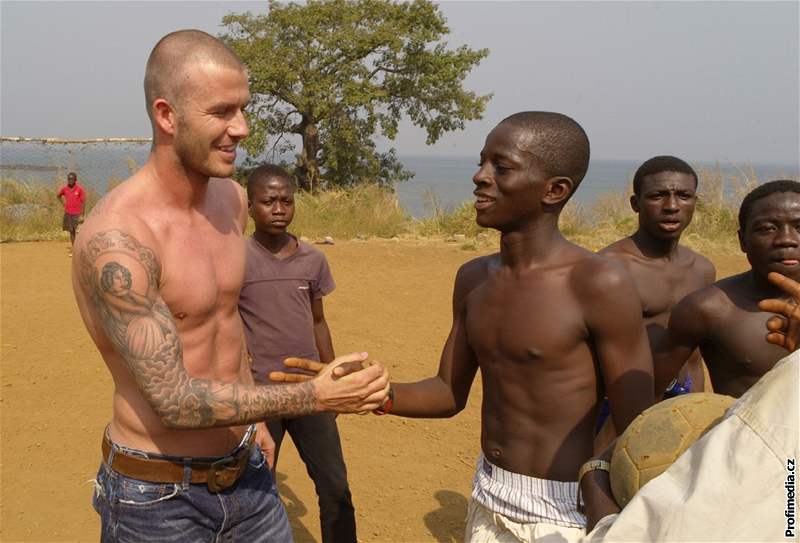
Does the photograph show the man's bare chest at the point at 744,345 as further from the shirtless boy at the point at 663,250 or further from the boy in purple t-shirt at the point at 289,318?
the boy in purple t-shirt at the point at 289,318

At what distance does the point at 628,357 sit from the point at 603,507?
2.45ft

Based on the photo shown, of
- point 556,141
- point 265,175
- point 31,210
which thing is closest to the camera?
point 556,141

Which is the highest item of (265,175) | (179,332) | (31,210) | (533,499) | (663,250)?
(265,175)

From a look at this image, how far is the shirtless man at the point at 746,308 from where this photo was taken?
9.53 ft

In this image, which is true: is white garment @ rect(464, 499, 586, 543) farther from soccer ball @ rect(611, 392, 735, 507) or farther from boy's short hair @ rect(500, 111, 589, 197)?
boy's short hair @ rect(500, 111, 589, 197)

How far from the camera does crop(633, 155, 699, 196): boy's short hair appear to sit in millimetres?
4234

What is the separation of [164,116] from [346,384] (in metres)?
1.03

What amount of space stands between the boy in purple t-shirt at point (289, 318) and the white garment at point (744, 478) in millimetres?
2716

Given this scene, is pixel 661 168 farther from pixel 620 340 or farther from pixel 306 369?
pixel 306 369

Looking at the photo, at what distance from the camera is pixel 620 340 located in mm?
2395

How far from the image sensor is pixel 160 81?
8.25 feet

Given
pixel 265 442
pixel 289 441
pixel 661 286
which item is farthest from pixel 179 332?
pixel 289 441

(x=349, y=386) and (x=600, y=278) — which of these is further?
(x=349, y=386)

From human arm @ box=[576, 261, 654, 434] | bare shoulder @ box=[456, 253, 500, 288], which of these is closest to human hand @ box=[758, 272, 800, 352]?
human arm @ box=[576, 261, 654, 434]
